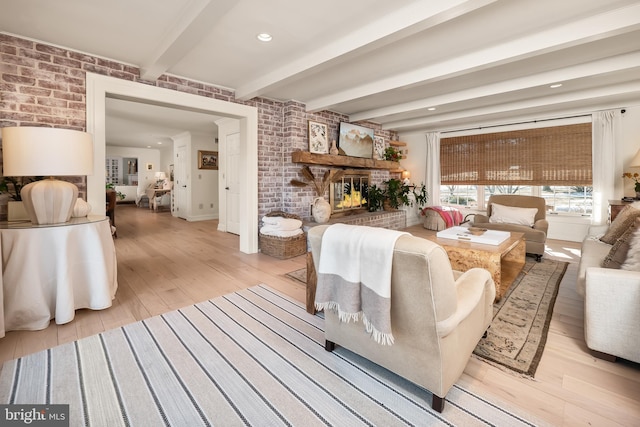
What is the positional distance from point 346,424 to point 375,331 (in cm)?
43

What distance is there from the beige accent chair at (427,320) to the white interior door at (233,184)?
4671 mm

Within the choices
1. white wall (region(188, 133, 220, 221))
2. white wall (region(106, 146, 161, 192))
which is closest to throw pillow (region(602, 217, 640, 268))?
white wall (region(188, 133, 220, 221))

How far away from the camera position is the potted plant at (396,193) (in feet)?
21.7

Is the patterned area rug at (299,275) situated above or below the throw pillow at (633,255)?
below

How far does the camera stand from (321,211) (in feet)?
15.7

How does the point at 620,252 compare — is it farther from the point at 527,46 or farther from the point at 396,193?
the point at 396,193

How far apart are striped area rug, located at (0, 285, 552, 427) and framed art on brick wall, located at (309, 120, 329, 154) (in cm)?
346

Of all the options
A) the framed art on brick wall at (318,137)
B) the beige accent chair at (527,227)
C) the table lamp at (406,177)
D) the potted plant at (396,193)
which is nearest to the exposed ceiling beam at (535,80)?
the framed art on brick wall at (318,137)

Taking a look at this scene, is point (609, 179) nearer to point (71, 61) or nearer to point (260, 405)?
point (260, 405)

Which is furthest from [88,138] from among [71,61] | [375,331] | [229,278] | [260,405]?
[375,331]

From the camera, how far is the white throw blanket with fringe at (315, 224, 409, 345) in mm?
1283

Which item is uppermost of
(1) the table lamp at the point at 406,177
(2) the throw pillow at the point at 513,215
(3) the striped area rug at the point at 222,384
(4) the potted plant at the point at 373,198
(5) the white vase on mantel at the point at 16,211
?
(1) the table lamp at the point at 406,177

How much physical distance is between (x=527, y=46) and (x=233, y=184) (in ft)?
16.8

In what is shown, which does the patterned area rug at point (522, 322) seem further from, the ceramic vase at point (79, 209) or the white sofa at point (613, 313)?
the ceramic vase at point (79, 209)
